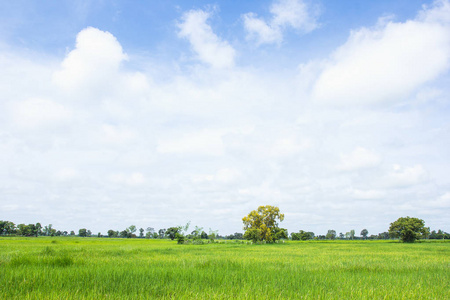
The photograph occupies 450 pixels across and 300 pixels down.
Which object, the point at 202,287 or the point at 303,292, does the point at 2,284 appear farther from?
the point at 303,292

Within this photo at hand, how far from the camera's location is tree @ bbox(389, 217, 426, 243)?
66.2 meters

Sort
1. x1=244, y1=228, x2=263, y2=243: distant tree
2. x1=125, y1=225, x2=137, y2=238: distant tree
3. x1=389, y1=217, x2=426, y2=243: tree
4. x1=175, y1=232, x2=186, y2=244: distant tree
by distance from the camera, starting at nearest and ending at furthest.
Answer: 1. x1=244, y1=228, x2=263, y2=243: distant tree
2. x1=175, y1=232, x2=186, y2=244: distant tree
3. x1=389, y1=217, x2=426, y2=243: tree
4. x1=125, y1=225, x2=137, y2=238: distant tree

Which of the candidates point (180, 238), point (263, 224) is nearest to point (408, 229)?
point (263, 224)

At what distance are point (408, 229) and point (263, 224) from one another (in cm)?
3824

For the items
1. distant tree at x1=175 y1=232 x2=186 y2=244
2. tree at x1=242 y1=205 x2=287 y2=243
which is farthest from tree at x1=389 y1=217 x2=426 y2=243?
distant tree at x1=175 y1=232 x2=186 y2=244

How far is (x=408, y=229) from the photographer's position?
217 ft

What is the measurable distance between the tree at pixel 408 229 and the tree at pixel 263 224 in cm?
3408

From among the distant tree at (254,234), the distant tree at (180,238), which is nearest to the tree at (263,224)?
the distant tree at (254,234)

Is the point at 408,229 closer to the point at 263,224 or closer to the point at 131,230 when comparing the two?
the point at 263,224

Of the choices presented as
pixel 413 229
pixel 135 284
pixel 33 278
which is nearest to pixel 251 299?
pixel 135 284

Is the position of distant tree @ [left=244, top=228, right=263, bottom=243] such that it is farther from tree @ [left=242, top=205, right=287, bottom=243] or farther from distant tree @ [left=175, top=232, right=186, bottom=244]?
distant tree @ [left=175, top=232, right=186, bottom=244]

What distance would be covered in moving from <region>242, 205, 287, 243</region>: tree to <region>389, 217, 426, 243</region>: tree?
112 feet

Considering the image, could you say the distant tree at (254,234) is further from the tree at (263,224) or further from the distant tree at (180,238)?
the distant tree at (180,238)

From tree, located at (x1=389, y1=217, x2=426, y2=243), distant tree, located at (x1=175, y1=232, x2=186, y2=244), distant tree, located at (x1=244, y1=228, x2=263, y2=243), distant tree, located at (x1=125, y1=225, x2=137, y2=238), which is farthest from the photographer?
distant tree, located at (x1=125, y1=225, x2=137, y2=238)
